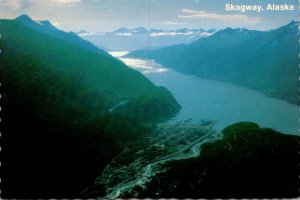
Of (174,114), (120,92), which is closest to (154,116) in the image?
(174,114)

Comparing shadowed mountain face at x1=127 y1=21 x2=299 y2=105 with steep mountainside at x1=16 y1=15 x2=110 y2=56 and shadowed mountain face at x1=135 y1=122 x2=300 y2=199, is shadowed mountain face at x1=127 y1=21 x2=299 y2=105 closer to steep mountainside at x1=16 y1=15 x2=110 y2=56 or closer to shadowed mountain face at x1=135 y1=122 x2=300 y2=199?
steep mountainside at x1=16 y1=15 x2=110 y2=56

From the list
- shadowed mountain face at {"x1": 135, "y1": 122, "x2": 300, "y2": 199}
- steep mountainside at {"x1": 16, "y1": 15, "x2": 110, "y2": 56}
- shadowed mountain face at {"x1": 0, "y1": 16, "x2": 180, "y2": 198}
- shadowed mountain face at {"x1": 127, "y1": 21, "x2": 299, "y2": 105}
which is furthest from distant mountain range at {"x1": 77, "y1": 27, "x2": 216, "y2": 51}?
shadowed mountain face at {"x1": 135, "y1": 122, "x2": 300, "y2": 199}

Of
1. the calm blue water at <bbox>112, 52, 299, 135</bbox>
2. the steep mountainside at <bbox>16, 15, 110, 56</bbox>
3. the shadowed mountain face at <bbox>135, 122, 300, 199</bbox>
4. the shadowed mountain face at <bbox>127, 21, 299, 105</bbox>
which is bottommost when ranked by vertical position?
the shadowed mountain face at <bbox>135, 122, 300, 199</bbox>

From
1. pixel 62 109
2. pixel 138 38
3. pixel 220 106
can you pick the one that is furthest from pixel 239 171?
pixel 138 38

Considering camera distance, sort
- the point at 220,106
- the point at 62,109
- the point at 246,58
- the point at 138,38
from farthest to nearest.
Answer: the point at 246,58 < the point at 138,38 < the point at 220,106 < the point at 62,109

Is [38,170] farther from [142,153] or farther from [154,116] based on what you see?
[154,116]

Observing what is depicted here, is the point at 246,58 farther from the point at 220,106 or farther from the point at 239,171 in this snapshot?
the point at 239,171
